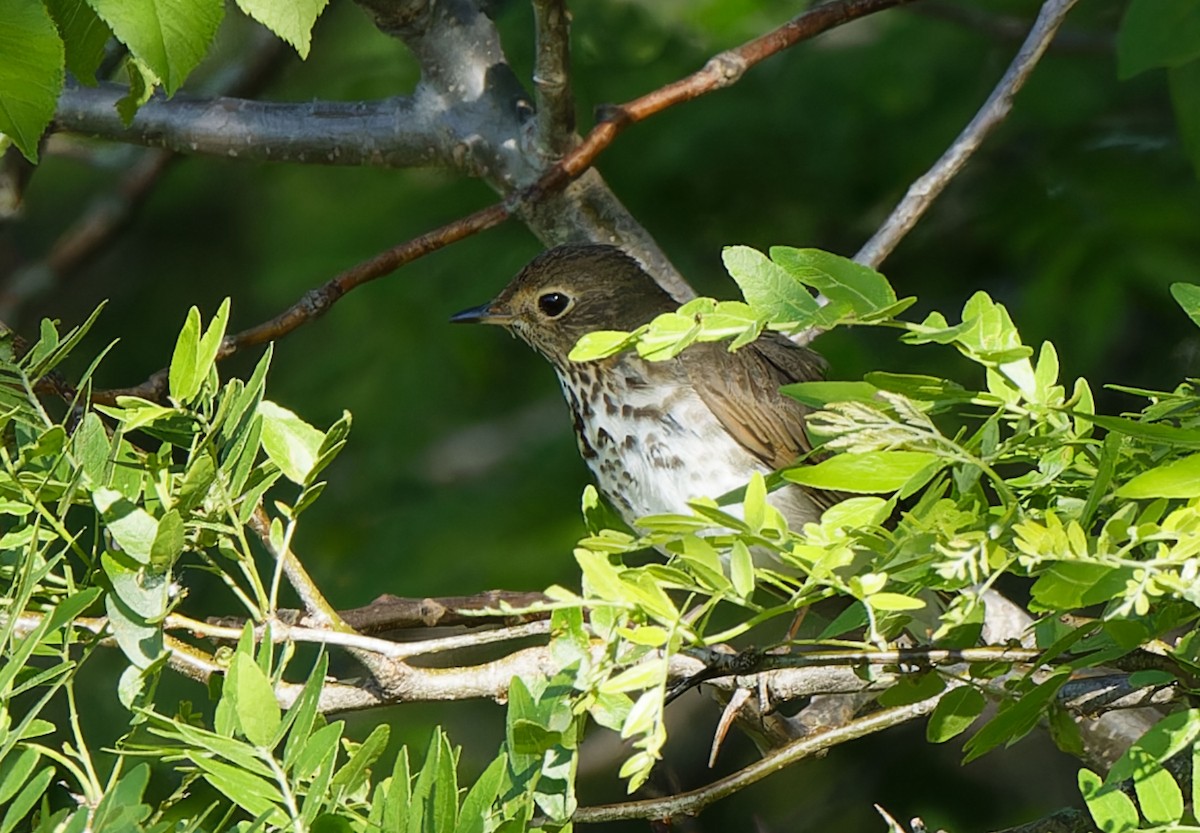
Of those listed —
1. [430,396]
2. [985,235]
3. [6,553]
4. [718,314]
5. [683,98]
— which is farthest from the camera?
[430,396]

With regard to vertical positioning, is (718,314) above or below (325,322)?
above

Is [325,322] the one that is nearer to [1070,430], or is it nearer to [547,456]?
[547,456]

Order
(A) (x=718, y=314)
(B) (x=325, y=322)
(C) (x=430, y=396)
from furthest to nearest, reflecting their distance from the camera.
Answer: (B) (x=325, y=322)
(C) (x=430, y=396)
(A) (x=718, y=314)

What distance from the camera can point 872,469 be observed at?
63.8 inches

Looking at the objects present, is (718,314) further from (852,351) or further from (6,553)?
(852,351)

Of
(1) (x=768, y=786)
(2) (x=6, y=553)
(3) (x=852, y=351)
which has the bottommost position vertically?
(1) (x=768, y=786)

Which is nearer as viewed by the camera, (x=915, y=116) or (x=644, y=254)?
(x=644, y=254)

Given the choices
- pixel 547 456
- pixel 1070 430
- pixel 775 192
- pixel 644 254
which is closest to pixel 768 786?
pixel 547 456

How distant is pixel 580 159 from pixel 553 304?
88 centimetres

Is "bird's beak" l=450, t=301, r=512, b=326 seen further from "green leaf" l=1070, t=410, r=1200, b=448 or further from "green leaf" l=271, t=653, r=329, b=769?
"green leaf" l=1070, t=410, r=1200, b=448

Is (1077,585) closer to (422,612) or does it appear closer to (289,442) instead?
(289,442)

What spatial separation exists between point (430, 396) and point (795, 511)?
188 centimetres

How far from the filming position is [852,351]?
4.35 metres

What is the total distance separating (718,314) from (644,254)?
2.49 meters
